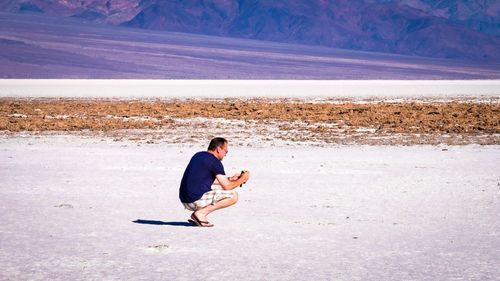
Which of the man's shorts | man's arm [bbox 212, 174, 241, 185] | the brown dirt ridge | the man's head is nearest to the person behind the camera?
the man's head

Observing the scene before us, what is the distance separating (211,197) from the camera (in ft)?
30.3

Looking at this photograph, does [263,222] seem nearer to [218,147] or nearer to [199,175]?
[199,175]

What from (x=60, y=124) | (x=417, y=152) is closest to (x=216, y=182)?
(x=417, y=152)

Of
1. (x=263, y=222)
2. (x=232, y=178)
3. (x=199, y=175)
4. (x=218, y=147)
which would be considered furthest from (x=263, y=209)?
(x=218, y=147)

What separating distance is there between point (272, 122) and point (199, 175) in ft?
62.5

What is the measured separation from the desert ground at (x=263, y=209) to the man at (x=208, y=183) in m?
0.25

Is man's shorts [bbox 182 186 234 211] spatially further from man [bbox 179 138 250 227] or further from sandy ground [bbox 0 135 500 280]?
sandy ground [bbox 0 135 500 280]

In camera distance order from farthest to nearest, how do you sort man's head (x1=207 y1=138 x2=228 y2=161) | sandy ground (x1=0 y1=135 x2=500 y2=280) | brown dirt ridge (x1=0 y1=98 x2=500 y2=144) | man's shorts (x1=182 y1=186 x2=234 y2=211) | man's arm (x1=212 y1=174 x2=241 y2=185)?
brown dirt ridge (x1=0 y1=98 x2=500 y2=144), man's shorts (x1=182 y1=186 x2=234 y2=211), man's arm (x1=212 y1=174 x2=241 y2=185), man's head (x1=207 y1=138 x2=228 y2=161), sandy ground (x1=0 y1=135 x2=500 y2=280)

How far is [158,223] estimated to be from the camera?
9.50 m

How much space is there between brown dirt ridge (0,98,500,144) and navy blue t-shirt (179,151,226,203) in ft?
39.6

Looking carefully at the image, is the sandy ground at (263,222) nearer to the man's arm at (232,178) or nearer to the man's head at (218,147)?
the man's arm at (232,178)

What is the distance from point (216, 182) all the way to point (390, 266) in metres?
2.50

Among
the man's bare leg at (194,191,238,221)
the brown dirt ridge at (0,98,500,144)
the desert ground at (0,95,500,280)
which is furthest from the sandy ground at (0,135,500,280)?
the brown dirt ridge at (0,98,500,144)

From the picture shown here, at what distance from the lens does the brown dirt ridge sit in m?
22.7
